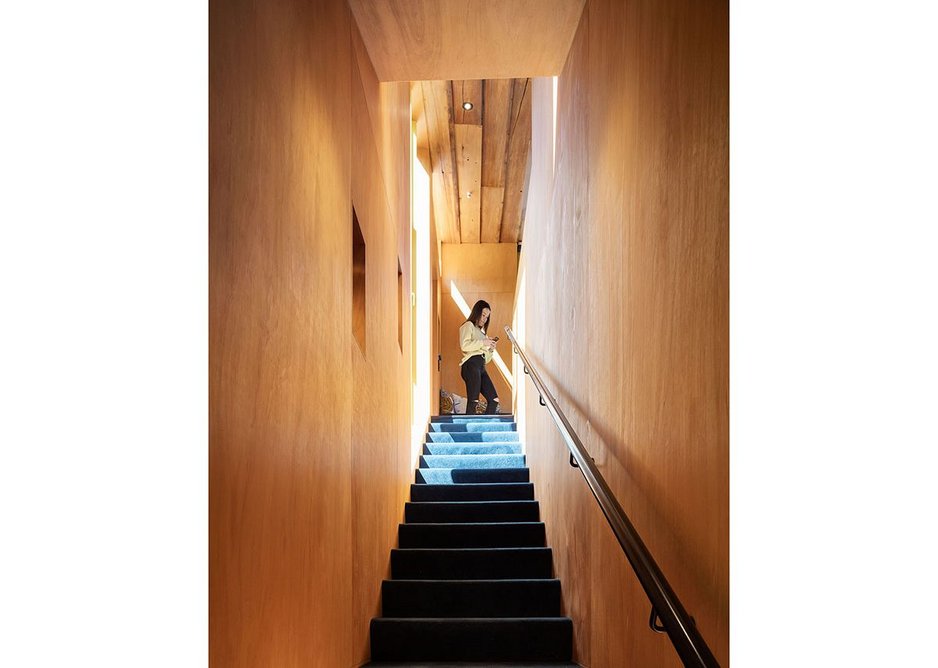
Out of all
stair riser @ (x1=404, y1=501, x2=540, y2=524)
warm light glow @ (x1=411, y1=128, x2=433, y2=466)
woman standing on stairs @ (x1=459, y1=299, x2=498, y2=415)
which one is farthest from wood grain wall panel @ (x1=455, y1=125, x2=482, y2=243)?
stair riser @ (x1=404, y1=501, x2=540, y2=524)

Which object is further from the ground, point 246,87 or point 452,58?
point 452,58

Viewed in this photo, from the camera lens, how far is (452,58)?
13.0ft

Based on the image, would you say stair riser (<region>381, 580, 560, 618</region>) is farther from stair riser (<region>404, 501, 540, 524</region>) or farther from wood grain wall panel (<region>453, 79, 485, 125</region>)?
wood grain wall panel (<region>453, 79, 485, 125</region>)

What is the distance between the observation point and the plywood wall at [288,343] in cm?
157

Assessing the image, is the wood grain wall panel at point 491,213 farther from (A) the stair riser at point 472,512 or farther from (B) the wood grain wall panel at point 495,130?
(A) the stair riser at point 472,512

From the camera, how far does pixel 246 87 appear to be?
1.74m
